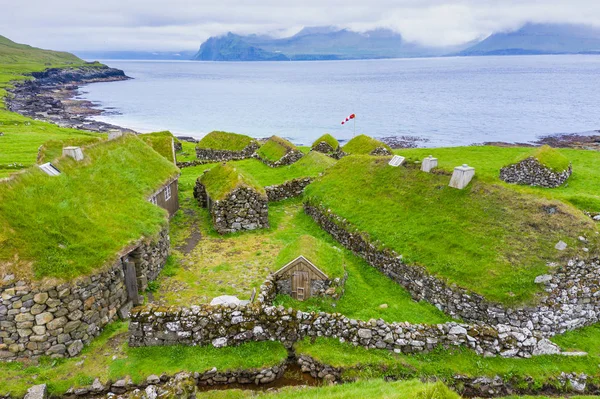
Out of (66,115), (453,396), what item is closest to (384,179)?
(453,396)

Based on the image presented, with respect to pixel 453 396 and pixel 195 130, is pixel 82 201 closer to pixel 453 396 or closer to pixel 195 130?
pixel 453 396

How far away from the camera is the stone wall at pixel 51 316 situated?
37.4 ft

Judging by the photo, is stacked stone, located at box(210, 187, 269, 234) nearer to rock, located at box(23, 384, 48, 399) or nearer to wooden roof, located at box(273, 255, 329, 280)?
wooden roof, located at box(273, 255, 329, 280)

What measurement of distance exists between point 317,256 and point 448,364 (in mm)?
6176

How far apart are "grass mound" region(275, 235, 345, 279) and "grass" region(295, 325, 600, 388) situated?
3.33 m

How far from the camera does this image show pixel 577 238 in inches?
543

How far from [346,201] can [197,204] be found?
11382mm

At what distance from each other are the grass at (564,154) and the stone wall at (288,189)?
8.85m

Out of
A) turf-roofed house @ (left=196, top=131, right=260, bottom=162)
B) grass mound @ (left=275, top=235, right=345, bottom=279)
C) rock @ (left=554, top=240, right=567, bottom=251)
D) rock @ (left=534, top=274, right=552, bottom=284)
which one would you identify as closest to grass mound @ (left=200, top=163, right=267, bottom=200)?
grass mound @ (left=275, top=235, right=345, bottom=279)

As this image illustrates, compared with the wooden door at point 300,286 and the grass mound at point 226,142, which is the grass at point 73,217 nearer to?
the wooden door at point 300,286

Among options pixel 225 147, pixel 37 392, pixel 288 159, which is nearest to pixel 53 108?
pixel 225 147

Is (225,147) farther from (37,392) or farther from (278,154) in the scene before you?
(37,392)

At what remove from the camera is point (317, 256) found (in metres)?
15.8

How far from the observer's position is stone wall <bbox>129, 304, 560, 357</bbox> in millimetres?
12188
